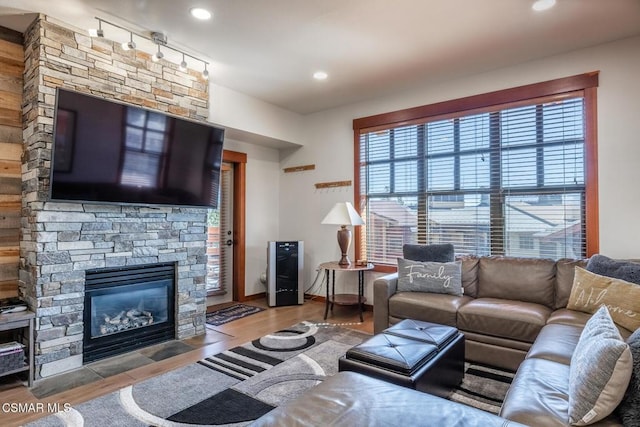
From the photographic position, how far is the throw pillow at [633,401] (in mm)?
1213

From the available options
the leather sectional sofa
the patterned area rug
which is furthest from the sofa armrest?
the patterned area rug

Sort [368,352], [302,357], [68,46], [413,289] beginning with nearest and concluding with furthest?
[368,352] → [68,46] → [302,357] → [413,289]

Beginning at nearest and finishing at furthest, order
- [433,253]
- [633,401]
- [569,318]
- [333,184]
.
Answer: [633,401] → [569,318] → [433,253] → [333,184]

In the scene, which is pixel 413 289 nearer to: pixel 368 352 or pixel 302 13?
pixel 368 352

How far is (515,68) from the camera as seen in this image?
12.3 ft

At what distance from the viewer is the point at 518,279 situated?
3287 mm

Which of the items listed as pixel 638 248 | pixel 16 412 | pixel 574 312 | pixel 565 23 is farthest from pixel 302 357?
pixel 565 23

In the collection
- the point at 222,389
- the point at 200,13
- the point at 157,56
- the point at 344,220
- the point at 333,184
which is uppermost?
the point at 200,13

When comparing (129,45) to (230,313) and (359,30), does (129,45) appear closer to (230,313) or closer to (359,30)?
(359,30)

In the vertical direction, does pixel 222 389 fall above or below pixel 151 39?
below

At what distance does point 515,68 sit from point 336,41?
1.97 m

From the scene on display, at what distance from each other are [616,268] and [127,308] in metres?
4.09

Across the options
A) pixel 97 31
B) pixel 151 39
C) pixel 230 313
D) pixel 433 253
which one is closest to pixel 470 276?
pixel 433 253

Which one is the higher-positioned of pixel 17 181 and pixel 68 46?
pixel 68 46
